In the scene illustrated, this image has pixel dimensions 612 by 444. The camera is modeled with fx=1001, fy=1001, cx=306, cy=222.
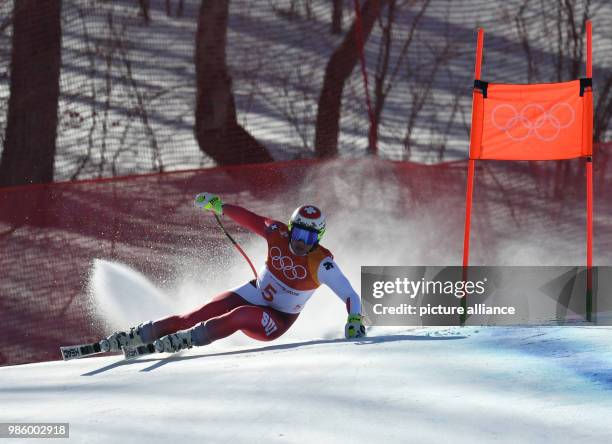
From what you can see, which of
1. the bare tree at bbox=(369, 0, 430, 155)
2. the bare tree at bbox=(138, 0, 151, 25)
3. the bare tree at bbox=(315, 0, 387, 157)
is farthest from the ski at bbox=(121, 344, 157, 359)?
the bare tree at bbox=(138, 0, 151, 25)

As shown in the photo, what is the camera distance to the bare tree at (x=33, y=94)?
9.48 meters

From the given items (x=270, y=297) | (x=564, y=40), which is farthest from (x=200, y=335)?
(x=564, y=40)

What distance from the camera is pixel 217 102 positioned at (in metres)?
10.7

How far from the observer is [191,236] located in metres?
8.55

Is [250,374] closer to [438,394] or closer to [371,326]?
[438,394]

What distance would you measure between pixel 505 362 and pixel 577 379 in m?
0.62

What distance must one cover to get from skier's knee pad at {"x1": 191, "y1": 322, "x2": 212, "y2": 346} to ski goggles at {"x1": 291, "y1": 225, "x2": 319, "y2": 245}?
92 cm

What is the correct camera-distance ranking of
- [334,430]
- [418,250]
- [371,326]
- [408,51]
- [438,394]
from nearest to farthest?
1. [334,430]
2. [438,394]
3. [371,326]
4. [418,250]
5. [408,51]

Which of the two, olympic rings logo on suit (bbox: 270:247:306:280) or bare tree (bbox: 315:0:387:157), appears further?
bare tree (bbox: 315:0:387:157)

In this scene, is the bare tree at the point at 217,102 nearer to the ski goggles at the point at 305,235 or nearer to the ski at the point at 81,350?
the ski goggles at the point at 305,235

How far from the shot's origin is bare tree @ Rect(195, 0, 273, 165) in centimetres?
1034

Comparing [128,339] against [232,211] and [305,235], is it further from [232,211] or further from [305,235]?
[305,235]

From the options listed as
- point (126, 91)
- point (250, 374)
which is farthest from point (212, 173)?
point (250, 374)

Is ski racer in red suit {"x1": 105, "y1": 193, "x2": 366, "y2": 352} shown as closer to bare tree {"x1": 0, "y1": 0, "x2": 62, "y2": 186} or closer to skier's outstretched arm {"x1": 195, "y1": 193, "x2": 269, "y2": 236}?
skier's outstretched arm {"x1": 195, "y1": 193, "x2": 269, "y2": 236}
